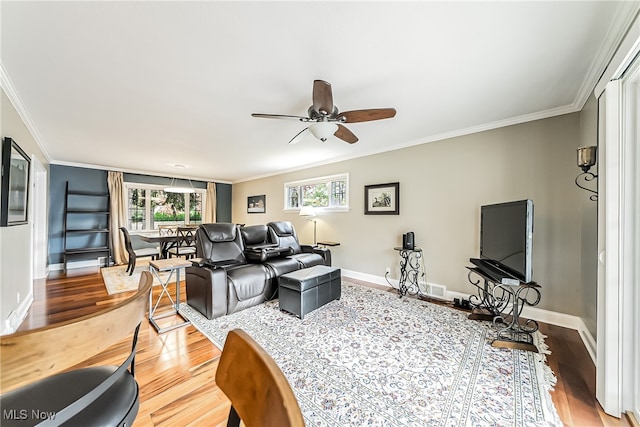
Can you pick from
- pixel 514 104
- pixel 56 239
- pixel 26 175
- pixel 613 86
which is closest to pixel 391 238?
pixel 514 104

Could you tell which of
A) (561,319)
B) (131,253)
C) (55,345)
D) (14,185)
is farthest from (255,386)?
(131,253)

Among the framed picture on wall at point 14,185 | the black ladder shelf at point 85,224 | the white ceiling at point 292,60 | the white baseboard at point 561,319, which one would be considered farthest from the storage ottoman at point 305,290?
the black ladder shelf at point 85,224

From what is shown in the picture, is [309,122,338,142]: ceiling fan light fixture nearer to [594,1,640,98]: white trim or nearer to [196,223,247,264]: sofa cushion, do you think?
[594,1,640,98]: white trim

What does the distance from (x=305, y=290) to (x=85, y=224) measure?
19.7 feet

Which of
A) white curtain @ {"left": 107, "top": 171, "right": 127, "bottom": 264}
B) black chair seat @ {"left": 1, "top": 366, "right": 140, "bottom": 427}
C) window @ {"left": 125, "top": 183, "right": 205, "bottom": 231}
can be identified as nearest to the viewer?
black chair seat @ {"left": 1, "top": 366, "right": 140, "bottom": 427}

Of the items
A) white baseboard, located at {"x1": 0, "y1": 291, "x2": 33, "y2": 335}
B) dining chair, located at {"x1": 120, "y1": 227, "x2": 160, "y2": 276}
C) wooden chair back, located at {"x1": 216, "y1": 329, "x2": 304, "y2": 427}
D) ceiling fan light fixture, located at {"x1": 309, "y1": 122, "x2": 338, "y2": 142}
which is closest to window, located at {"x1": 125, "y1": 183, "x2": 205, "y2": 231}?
dining chair, located at {"x1": 120, "y1": 227, "x2": 160, "y2": 276}

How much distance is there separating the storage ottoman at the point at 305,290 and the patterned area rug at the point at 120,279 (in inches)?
100

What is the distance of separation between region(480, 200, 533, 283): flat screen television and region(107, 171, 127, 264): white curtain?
728 cm

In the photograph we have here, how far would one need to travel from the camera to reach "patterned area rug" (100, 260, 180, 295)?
153 inches

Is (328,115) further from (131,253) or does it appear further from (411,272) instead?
(131,253)

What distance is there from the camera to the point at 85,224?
222 inches

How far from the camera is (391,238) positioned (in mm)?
A: 4047

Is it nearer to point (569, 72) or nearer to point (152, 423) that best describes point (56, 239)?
point (152, 423)

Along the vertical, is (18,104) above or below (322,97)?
above
